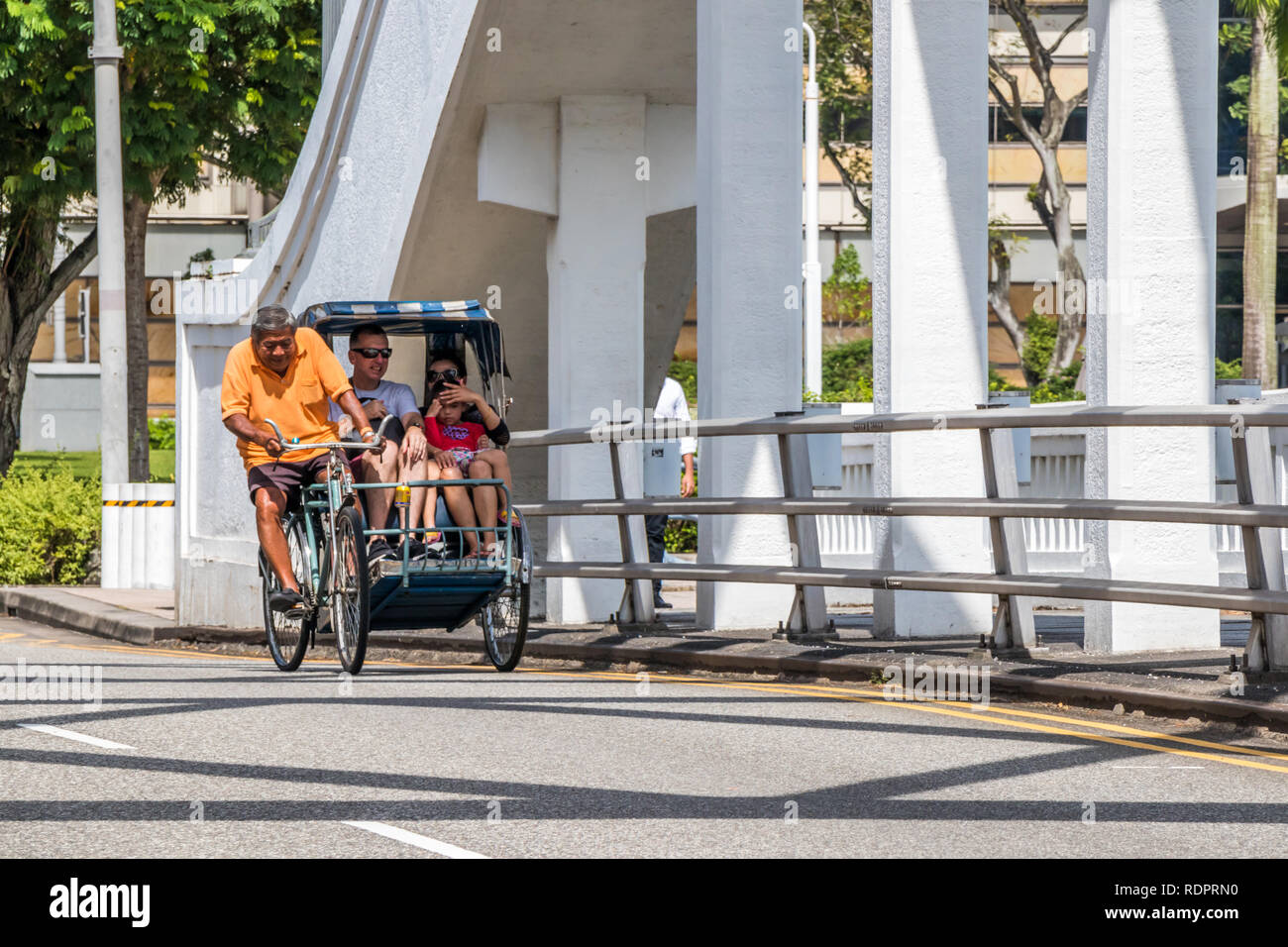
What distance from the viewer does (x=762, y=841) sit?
21.2 ft

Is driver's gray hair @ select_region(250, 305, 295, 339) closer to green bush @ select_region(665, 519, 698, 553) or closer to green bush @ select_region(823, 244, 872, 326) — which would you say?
green bush @ select_region(665, 519, 698, 553)

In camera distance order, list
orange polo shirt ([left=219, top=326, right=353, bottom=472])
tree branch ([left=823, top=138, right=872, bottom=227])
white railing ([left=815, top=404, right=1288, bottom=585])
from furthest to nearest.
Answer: tree branch ([left=823, top=138, right=872, bottom=227]) → white railing ([left=815, top=404, right=1288, bottom=585]) → orange polo shirt ([left=219, top=326, right=353, bottom=472])

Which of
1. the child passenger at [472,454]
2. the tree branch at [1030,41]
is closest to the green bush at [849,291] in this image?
the tree branch at [1030,41]

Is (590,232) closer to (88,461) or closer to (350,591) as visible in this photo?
(350,591)

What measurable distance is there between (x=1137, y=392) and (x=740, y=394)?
2.98 metres

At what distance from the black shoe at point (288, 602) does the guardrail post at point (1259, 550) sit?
17.3 ft

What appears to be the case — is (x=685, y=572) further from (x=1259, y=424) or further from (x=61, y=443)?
(x=61, y=443)

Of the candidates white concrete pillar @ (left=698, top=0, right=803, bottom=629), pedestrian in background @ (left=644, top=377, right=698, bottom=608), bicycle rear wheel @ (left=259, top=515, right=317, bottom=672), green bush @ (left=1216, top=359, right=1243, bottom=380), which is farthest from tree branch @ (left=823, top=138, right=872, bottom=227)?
bicycle rear wheel @ (left=259, top=515, right=317, bottom=672)

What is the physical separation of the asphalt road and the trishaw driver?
143cm

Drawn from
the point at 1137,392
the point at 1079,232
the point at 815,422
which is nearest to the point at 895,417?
the point at 815,422

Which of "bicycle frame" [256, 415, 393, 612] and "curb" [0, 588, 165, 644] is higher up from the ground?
"bicycle frame" [256, 415, 393, 612]

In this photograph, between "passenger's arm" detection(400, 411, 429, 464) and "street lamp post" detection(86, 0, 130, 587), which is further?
"street lamp post" detection(86, 0, 130, 587)

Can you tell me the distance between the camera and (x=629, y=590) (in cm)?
1295

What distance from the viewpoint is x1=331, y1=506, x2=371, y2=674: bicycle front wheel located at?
1102 cm
